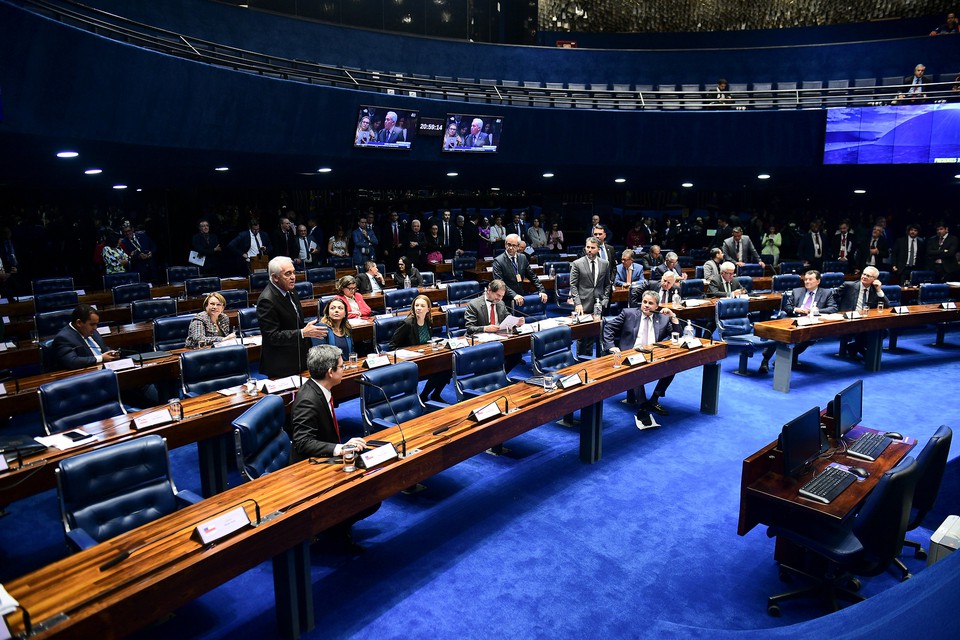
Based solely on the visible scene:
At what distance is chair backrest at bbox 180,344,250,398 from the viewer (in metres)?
4.86

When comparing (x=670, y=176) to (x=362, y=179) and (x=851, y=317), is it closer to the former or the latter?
(x=362, y=179)

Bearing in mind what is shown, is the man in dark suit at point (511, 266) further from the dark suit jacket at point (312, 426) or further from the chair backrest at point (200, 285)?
the chair backrest at point (200, 285)

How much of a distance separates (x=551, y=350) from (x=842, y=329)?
11.8 feet

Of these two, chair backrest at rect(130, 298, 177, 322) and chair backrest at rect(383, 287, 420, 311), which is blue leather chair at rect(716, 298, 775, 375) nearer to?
chair backrest at rect(383, 287, 420, 311)

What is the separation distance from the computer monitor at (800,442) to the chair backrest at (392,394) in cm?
238

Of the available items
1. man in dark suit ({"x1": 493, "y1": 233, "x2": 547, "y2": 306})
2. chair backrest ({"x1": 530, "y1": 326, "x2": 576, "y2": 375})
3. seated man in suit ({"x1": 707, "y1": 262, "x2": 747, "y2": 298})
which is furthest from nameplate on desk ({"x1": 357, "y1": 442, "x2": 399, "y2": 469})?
seated man in suit ({"x1": 707, "y1": 262, "x2": 747, "y2": 298})

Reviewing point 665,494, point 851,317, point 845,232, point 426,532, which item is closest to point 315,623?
point 426,532

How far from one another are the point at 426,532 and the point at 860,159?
444 inches

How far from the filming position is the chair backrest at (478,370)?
5.04m

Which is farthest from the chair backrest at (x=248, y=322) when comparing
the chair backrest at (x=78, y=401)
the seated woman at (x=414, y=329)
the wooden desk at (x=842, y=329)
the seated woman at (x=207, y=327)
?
the wooden desk at (x=842, y=329)

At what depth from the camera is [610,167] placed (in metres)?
12.8

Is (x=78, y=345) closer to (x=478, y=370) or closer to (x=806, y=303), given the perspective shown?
(x=478, y=370)

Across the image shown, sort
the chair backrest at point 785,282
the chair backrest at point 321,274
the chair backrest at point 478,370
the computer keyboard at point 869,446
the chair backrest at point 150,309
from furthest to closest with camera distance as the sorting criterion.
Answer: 1. the chair backrest at point 321,274
2. the chair backrest at point 785,282
3. the chair backrest at point 150,309
4. the chair backrest at point 478,370
5. the computer keyboard at point 869,446

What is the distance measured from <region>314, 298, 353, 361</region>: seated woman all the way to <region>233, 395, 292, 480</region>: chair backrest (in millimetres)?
1287
